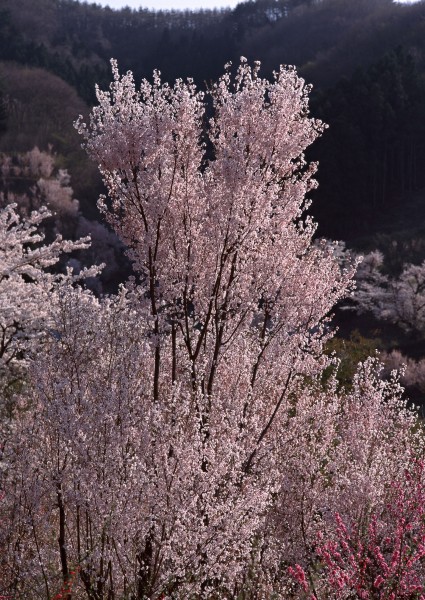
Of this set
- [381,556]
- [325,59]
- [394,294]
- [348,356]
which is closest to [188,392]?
[381,556]

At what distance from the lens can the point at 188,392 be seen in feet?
20.3

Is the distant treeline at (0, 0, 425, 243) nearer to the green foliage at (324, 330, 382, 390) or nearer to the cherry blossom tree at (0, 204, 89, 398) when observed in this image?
the cherry blossom tree at (0, 204, 89, 398)

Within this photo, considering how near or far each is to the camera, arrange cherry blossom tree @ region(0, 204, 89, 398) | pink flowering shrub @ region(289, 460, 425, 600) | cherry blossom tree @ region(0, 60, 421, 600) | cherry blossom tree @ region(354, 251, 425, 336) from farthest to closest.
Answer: cherry blossom tree @ region(354, 251, 425, 336) → cherry blossom tree @ region(0, 204, 89, 398) → cherry blossom tree @ region(0, 60, 421, 600) → pink flowering shrub @ region(289, 460, 425, 600)

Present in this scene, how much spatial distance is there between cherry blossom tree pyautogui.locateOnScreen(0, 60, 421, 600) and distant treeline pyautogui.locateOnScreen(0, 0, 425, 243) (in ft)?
3.59

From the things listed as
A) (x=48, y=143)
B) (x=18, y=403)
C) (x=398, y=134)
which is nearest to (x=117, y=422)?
(x=18, y=403)

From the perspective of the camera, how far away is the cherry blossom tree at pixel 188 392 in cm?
534

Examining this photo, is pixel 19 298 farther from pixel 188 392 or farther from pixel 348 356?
pixel 348 356

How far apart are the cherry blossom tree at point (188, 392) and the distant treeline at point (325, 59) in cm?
109

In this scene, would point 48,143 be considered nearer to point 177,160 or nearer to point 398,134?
point 398,134

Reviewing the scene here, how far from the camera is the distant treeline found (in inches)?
1874

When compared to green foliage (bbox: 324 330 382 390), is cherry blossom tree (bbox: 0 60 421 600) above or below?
Answer: below

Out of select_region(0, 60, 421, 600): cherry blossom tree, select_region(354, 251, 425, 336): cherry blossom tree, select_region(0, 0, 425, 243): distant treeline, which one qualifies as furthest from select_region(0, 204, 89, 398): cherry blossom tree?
select_region(354, 251, 425, 336): cherry blossom tree

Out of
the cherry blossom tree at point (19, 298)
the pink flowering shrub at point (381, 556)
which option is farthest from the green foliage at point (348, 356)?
the pink flowering shrub at point (381, 556)

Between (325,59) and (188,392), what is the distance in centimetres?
8168
